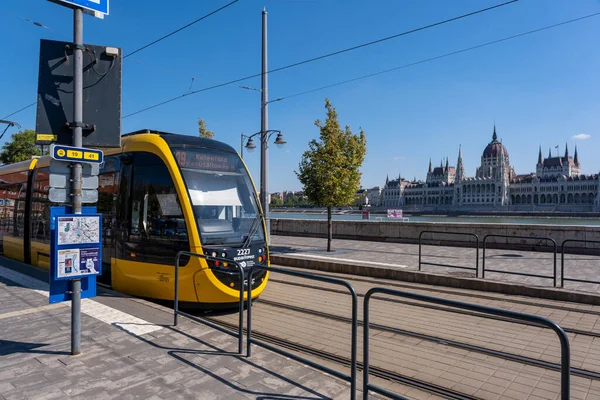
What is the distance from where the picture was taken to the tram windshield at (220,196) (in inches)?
270

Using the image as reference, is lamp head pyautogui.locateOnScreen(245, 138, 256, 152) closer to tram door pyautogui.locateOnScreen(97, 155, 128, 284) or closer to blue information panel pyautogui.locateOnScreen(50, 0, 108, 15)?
tram door pyautogui.locateOnScreen(97, 155, 128, 284)

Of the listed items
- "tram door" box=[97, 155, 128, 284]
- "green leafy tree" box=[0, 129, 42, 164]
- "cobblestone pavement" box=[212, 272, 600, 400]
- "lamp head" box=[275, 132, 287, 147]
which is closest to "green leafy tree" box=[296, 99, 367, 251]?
"lamp head" box=[275, 132, 287, 147]

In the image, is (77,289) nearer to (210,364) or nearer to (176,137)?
(210,364)

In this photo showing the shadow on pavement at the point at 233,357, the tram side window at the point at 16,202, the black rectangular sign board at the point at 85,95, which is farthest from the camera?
the tram side window at the point at 16,202

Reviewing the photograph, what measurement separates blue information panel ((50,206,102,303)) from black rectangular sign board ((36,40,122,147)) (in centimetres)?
83

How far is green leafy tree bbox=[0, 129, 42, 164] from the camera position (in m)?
37.0

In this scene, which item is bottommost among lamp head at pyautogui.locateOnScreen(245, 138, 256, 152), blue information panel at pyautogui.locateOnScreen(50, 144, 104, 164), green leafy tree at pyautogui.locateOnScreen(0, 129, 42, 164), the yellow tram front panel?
the yellow tram front panel

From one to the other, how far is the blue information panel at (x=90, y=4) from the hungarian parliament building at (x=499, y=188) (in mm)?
137062

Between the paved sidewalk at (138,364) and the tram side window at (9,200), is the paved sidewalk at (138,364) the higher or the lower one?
the lower one

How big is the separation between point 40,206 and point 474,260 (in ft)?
39.2

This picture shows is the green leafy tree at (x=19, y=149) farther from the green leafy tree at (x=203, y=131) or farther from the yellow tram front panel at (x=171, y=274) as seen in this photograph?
the yellow tram front panel at (x=171, y=274)

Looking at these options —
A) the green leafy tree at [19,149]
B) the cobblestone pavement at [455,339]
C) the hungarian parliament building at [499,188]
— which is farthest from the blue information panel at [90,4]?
the hungarian parliament building at [499,188]

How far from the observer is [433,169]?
190 m

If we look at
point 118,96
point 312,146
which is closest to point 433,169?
point 312,146
